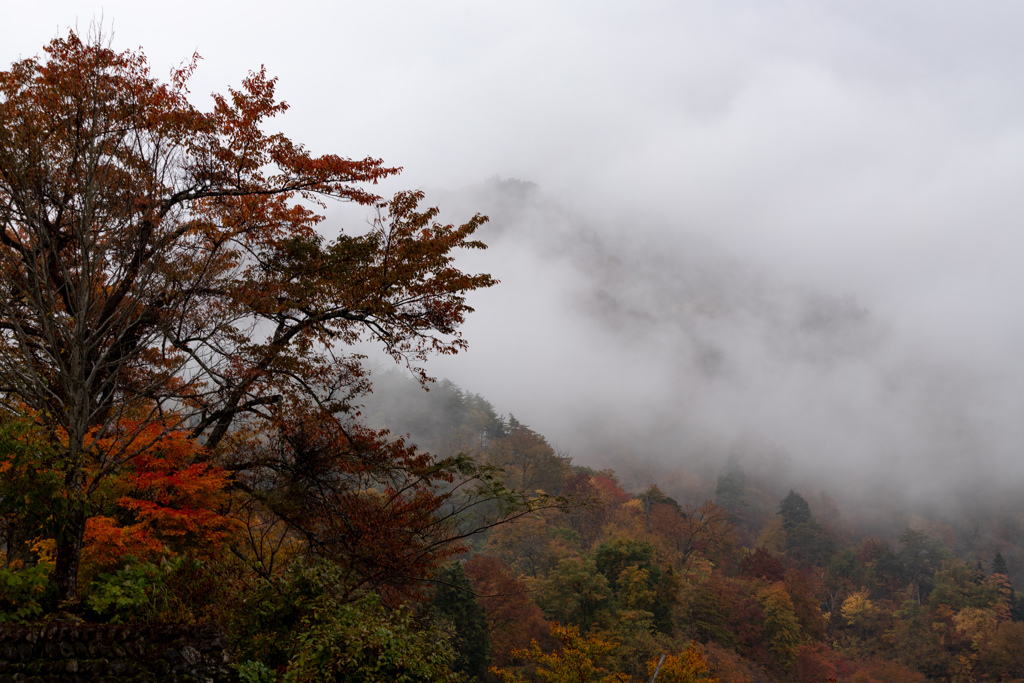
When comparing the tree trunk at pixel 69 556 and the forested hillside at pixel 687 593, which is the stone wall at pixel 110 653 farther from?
the forested hillside at pixel 687 593

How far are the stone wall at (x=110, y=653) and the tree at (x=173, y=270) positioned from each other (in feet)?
3.71

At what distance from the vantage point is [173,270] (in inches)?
309

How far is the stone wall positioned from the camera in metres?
5.48

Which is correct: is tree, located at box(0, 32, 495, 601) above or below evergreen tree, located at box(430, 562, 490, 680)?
above

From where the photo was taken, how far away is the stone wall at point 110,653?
18.0ft

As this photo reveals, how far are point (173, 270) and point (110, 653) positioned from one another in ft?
15.1

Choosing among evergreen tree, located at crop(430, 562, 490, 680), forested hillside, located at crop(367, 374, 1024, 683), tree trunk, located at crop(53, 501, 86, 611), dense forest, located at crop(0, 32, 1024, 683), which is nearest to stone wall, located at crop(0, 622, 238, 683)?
dense forest, located at crop(0, 32, 1024, 683)

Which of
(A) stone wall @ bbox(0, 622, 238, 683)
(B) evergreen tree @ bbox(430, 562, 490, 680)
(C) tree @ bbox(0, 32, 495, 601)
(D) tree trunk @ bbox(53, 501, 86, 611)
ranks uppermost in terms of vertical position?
(C) tree @ bbox(0, 32, 495, 601)

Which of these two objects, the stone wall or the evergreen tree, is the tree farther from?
the evergreen tree

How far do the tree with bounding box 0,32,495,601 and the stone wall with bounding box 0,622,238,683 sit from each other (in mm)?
1131

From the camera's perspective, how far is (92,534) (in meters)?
7.19

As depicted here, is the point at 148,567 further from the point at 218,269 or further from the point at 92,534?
the point at 218,269

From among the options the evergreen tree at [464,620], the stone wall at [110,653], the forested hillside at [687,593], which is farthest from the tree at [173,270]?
the evergreen tree at [464,620]

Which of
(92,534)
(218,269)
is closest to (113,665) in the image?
(92,534)
